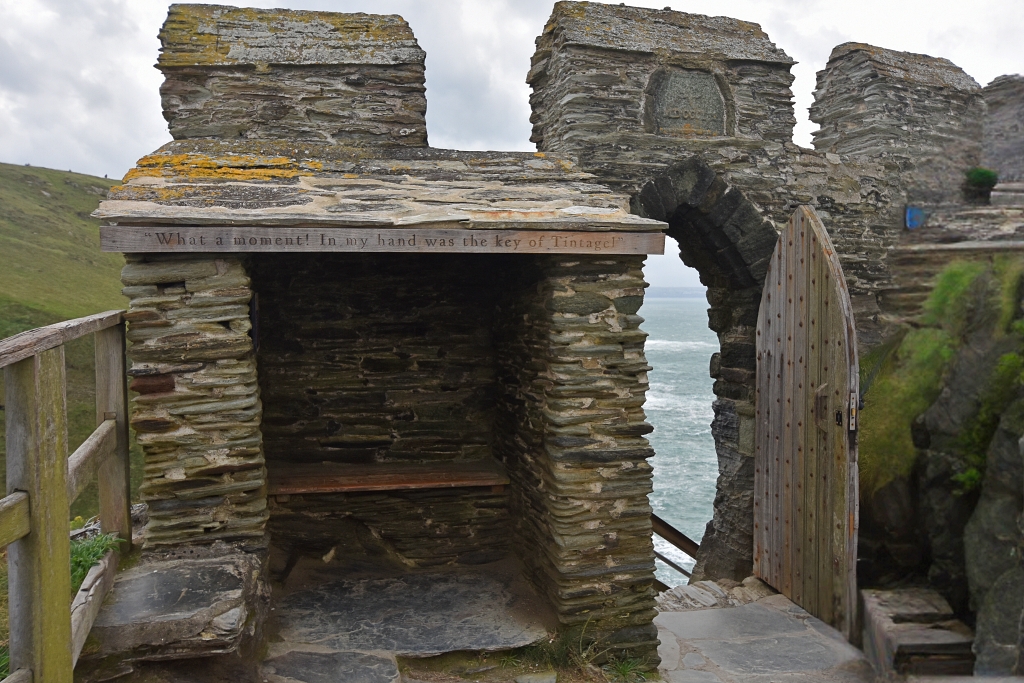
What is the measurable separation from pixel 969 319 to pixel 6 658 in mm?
6728

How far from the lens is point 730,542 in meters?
8.21

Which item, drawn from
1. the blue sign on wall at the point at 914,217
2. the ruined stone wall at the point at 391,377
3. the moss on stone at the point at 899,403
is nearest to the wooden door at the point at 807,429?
the moss on stone at the point at 899,403

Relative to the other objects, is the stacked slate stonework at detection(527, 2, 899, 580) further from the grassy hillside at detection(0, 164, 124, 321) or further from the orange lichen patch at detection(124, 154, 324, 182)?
the grassy hillside at detection(0, 164, 124, 321)

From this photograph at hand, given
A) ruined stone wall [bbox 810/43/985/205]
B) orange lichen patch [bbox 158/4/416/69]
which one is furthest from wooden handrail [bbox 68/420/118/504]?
ruined stone wall [bbox 810/43/985/205]

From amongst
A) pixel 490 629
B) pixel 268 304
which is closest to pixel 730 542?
pixel 490 629

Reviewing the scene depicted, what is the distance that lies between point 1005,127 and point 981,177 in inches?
79.7

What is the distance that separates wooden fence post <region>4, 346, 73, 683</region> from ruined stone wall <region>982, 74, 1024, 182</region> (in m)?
9.77

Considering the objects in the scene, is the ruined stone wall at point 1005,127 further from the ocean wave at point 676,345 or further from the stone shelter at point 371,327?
the ocean wave at point 676,345

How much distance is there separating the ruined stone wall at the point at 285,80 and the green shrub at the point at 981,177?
550 centimetres

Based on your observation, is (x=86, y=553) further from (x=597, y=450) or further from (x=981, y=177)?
(x=981, y=177)

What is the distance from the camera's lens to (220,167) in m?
5.14

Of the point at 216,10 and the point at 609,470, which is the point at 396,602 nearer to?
the point at 609,470

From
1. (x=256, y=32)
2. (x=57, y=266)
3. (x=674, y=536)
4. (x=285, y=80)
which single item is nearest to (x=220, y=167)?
(x=285, y=80)

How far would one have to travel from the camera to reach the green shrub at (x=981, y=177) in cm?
824
